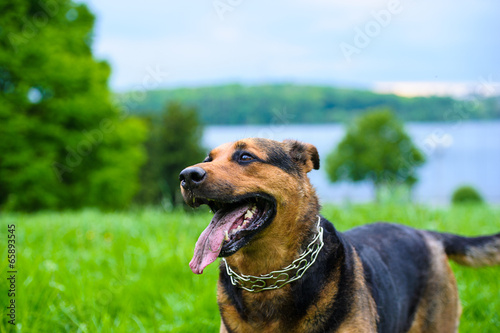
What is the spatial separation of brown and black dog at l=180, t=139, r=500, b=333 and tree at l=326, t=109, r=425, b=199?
46.2 metres

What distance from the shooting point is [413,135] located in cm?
5162

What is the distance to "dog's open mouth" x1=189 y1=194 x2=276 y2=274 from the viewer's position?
267 centimetres

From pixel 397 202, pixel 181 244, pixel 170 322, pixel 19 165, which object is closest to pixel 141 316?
pixel 170 322

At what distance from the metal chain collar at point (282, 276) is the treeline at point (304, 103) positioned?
5.66m

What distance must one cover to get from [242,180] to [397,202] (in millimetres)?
6596

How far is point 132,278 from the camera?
Result: 520 centimetres

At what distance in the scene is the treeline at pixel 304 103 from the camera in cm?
1842

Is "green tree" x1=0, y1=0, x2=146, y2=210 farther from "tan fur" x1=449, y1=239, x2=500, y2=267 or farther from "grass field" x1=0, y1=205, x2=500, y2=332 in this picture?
"tan fur" x1=449, y1=239, x2=500, y2=267

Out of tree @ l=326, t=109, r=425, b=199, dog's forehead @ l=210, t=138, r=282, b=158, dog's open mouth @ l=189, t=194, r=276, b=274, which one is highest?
dog's forehead @ l=210, t=138, r=282, b=158

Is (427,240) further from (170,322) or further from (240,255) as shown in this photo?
(170,322)

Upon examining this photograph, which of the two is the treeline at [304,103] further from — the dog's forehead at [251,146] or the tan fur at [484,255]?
the dog's forehead at [251,146]

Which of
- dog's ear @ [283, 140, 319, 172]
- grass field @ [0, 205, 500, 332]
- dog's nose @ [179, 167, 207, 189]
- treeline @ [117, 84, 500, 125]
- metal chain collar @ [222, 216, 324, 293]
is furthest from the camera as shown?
treeline @ [117, 84, 500, 125]

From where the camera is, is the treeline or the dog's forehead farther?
the treeline

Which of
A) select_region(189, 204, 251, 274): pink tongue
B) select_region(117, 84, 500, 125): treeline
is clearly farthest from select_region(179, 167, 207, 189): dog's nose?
select_region(117, 84, 500, 125): treeline
